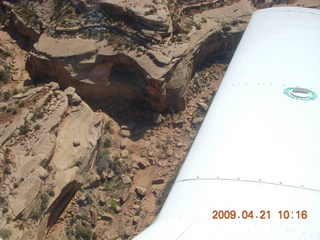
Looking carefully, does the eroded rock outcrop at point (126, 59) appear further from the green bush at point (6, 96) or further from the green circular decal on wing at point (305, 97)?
the green circular decal on wing at point (305, 97)

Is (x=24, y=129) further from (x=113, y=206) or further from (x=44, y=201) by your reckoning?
(x=113, y=206)

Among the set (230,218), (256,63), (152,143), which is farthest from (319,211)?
(152,143)

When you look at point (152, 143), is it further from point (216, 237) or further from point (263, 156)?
point (216, 237)

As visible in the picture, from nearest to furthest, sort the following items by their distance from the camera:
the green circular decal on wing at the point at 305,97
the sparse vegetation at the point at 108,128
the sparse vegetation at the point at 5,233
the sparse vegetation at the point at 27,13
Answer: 1. the green circular decal on wing at the point at 305,97
2. the sparse vegetation at the point at 5,233
3. the sparse vegetation at the point at 108,128
4. the sparse vegetation at the point at 27,13

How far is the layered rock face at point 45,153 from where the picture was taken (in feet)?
31.2

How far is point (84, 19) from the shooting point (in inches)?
559

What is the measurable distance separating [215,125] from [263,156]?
130cm

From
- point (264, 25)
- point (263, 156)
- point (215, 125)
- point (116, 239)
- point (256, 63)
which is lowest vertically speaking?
point (116, 239)

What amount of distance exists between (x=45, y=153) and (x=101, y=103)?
151 inches

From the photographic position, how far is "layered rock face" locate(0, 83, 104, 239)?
9508 mm

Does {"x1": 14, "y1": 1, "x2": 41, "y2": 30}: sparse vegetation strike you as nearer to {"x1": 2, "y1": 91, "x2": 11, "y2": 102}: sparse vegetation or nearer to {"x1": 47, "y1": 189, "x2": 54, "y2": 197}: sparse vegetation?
{"x1": 2, "y1": 91, "x2": 11, "y2": 102}: sparse vegetation

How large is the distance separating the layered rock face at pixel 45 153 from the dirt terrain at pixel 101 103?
0.03m
